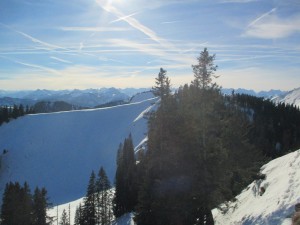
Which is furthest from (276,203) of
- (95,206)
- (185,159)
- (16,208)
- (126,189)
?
(126,189)

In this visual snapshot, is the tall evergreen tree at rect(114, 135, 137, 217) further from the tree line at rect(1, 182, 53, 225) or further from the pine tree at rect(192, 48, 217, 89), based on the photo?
the pine tree at rect(192, 48, 217, 89)

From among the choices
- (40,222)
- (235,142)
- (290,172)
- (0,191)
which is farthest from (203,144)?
(0,191)

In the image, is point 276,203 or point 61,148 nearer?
point 276,203

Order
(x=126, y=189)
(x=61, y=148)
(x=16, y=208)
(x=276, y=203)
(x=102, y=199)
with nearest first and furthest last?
(x=276, y=203) < (x=16, y=208) < (x=102, y=199) < (x=126, y=189) < (x=61, y=148)

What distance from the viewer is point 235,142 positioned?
38438mm

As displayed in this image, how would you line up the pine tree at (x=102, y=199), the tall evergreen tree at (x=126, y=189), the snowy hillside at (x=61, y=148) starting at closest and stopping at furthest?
the pine tree at (x=102, y=199)
the tall evergreen tree at (x=126, y=189)
the snowy hillside at (x=61, y=148)

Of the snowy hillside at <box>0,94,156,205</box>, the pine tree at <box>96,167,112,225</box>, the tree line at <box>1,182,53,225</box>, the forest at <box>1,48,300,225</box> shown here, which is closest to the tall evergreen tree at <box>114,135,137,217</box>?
the pine tree at <box>96,167,112,225</box>

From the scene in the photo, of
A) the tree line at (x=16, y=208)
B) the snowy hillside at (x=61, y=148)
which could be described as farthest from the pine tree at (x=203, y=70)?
the snowy hillside at (x=61, y=148)

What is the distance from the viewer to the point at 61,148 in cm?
16312

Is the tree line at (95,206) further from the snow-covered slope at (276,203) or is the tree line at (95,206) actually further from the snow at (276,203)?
the snow-covered slope at (276,203)

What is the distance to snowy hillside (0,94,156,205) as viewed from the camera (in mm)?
134875

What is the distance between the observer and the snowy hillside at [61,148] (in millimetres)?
134875

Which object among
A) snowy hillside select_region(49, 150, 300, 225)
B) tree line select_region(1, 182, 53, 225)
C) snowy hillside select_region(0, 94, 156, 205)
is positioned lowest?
snowy hillside select_region(0, 94, 156, 205)

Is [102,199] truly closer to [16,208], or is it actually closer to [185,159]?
[16,208]
